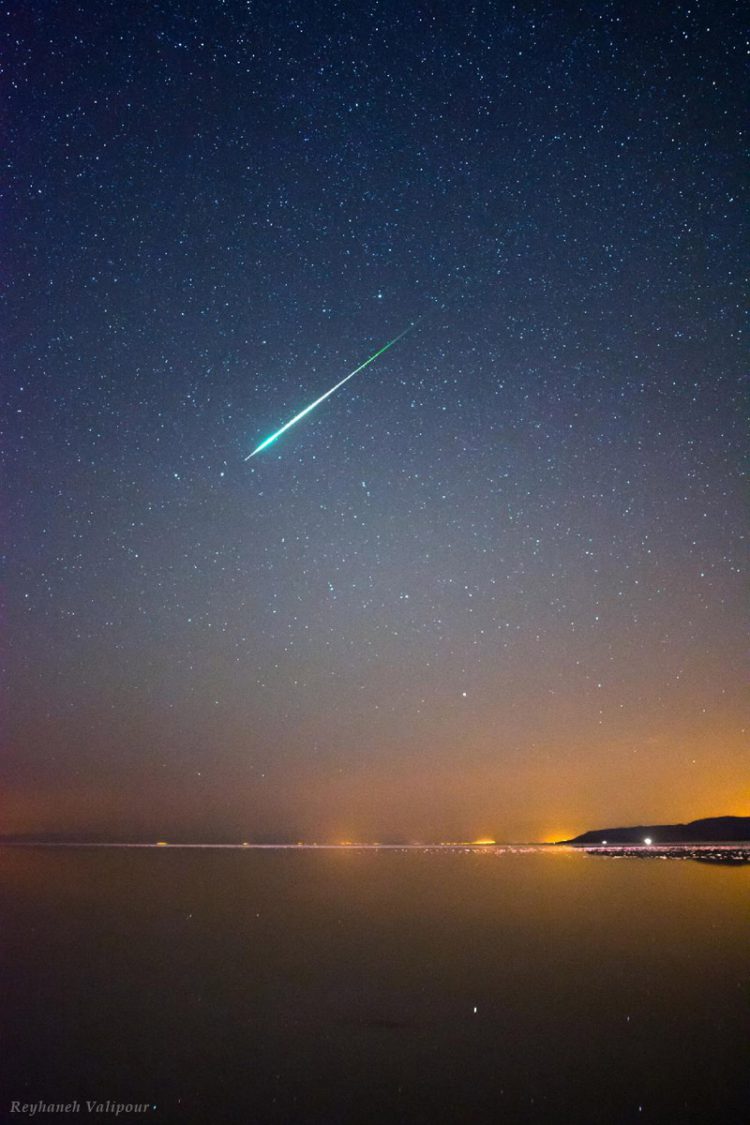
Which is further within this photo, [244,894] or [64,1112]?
[244,894]

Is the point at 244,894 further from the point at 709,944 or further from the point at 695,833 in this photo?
the point at 695,833

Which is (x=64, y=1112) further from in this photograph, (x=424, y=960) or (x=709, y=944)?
(x=709, y=944)

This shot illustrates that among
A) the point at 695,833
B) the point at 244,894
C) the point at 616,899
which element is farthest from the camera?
the point at 695,833

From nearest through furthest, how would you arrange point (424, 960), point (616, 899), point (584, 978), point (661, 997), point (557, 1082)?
point (557, 1082)
point (661, 997)
point (584, 978)
point (424, 960)
point (616, 899)

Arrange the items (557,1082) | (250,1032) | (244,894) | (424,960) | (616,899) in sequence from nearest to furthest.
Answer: (557,1082) → (250,1032) → (424,960) → (616,899) → (244,894)

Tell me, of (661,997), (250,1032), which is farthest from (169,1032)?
(661,997)

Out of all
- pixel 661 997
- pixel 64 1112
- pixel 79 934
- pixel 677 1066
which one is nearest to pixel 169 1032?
pixel 64 1112
